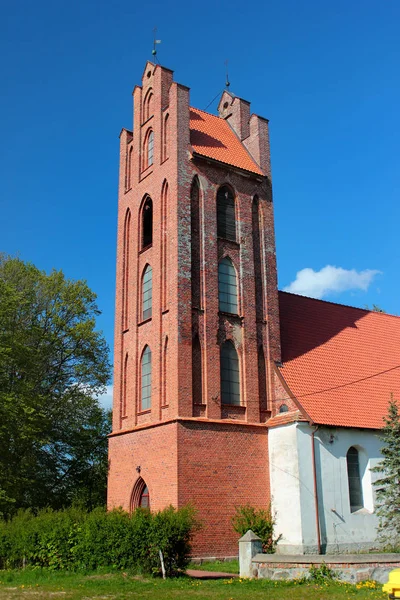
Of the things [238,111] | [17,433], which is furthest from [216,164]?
[17,433]

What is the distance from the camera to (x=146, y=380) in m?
22.5

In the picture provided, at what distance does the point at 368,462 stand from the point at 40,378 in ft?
51.5

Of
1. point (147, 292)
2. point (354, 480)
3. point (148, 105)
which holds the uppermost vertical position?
point (148, 105)

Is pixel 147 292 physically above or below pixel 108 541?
above

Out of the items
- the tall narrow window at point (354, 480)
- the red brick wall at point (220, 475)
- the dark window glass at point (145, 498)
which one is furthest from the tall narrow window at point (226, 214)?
the dark window glass at point (145, 498)

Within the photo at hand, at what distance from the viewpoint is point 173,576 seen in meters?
15.6

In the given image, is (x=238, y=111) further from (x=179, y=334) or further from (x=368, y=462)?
(x=368, y=462)

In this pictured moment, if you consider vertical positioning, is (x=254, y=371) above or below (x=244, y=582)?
above

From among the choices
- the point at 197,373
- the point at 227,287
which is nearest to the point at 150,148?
the point at 227,287

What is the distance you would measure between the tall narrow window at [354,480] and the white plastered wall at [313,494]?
187 mm

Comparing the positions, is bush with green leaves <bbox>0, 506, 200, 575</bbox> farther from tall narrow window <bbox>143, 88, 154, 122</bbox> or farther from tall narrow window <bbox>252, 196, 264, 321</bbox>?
tall narrow window <bbox>143, 88, 154, 122</bbox>

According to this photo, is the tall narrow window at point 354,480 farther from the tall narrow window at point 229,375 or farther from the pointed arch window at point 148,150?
the pointed arch window at point 148,150

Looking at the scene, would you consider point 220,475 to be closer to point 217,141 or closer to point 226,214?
point 226,214

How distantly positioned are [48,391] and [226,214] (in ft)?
42.9
